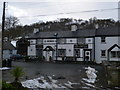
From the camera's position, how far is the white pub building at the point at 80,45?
32125 mm

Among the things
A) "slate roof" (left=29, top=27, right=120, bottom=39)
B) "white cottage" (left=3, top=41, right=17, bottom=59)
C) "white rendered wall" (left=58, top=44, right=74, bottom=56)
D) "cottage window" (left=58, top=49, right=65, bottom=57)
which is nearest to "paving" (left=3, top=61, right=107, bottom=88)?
"white cottage" (left=3, top=41, right=17, bottom=59)

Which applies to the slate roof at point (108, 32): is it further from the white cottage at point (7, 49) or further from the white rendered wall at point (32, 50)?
the white cottage at point (7, 49)

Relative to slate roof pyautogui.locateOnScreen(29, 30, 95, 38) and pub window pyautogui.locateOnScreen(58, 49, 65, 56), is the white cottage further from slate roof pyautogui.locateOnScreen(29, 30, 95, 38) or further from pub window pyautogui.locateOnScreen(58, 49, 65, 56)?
pub window pyautogui.locateOnScreen(58, 49, 65, 56)

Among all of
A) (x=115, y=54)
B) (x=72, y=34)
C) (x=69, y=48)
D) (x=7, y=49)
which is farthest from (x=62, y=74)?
(x=7, y=49)

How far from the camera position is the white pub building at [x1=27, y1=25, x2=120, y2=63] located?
32.1 m

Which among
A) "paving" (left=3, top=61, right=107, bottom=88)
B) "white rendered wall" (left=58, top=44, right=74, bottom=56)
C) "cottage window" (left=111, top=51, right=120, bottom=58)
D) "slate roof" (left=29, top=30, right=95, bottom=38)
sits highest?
"slate roof" (left=29, top=30, right=95, bottom=38)

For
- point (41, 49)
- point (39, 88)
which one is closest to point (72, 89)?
point (39, 88)

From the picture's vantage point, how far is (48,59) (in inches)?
1396

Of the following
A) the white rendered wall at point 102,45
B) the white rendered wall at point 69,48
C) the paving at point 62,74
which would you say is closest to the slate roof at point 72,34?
the white rendered wall at point 69,48

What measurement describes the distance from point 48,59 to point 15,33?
27.8m

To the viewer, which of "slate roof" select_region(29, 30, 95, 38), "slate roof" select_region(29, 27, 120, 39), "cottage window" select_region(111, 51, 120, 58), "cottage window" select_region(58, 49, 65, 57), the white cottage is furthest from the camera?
"cottage window" select_region(58, 49, 65, 57)

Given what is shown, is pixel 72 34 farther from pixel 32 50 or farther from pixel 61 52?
pixel 32 50

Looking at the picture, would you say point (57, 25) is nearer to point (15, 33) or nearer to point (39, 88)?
point (15, 33)

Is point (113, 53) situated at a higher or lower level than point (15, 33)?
lower
